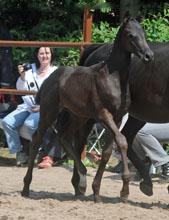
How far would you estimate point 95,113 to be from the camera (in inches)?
211

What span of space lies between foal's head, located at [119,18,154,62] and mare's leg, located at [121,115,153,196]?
124cm

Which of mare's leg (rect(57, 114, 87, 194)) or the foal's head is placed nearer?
the foal's head

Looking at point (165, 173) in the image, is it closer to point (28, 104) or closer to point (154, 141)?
point (154, 141)

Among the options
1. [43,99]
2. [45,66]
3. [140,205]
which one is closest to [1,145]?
[45,66]

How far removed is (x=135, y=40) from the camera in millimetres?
5141

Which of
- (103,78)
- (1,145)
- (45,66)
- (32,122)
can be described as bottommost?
(1,145)

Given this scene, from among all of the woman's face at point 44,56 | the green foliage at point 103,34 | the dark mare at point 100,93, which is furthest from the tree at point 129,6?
the dark mare at point 100,93

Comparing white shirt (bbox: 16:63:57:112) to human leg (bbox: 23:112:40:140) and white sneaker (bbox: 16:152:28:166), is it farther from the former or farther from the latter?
white sneaker (bbox: 16:152:28:166)

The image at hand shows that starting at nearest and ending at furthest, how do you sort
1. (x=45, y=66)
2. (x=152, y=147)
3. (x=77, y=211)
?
1. (x=77, y=211)
2. (x=152, y=147)
3. (x=45, y=66)

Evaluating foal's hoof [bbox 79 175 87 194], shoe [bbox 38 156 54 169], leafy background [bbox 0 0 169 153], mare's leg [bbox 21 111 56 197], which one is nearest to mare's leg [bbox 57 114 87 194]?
mare's leg [bbox 21 111 56 197]

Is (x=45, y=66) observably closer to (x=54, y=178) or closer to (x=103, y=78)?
(x=54, y=178)

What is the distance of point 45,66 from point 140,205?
3.15 metres

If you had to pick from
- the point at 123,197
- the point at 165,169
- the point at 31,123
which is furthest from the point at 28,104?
the point at 123,197

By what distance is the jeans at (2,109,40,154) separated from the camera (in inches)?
317
